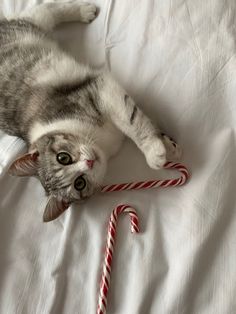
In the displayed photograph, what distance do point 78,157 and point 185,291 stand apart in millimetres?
482

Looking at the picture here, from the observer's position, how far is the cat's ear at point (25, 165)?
120 centimetres

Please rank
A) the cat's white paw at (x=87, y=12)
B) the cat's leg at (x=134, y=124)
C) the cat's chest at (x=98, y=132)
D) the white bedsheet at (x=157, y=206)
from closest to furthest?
the white bedsheet at (x=157, y=206) < the cat's leg at (x=134, y=124) < the cat's chest at (x=98, y=132) < the cat's white paw at (x=87, y=12)

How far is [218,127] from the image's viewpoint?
3.92 feet

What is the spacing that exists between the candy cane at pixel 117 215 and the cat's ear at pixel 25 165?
22 cm

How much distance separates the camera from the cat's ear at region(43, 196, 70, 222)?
118 cm

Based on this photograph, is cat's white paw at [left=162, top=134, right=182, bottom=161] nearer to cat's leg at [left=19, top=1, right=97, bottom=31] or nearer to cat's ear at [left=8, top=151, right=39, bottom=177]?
cat's ear at [left=8, top=151, right=39, bottom=177]

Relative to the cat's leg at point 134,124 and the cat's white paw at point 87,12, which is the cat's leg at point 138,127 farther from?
the cat's white paw at point 87,12

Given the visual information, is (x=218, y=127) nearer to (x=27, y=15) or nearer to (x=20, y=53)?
(x=20, y=53)

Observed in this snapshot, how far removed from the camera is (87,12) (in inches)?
57.9

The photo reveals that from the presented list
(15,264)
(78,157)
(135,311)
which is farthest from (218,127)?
(15,264)

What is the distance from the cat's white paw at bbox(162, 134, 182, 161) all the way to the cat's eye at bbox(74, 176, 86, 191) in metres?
0.26

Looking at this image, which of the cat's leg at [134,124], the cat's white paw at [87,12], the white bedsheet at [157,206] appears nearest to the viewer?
the white bedsheet at [157,206]

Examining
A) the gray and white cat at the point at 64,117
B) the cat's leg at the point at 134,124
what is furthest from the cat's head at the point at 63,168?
the cat's leg at the point at 134,124

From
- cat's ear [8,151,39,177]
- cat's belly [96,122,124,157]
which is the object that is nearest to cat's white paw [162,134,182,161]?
cat's belly [96,122,124,157]
